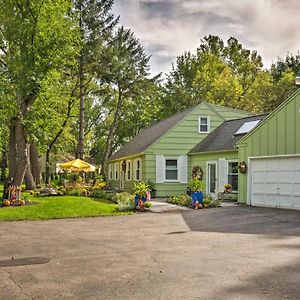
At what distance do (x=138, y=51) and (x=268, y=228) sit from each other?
3059 centimetres

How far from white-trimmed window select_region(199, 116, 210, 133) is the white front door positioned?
10.5 ft

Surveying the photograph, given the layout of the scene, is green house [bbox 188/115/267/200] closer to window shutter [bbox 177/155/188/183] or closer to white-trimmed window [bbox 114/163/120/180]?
window shutter [bbox 177/155/188/183]

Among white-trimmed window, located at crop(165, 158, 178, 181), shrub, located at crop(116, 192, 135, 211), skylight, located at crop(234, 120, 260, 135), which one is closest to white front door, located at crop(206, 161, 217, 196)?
skylight, located at crop(234, 120, 260, 135)

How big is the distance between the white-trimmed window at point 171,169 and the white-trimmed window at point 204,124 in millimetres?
2577

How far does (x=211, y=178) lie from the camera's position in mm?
21656

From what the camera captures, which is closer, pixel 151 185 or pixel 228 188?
pixel 228 188

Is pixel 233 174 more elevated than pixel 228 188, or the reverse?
pixel 233 174

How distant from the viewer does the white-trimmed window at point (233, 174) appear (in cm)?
1977

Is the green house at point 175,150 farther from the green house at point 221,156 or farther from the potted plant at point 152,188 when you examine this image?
the green house at point 221,156

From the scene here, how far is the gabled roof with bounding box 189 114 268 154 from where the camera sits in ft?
68.0

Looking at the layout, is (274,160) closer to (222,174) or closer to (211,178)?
(222,174)

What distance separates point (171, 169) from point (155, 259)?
16495mm

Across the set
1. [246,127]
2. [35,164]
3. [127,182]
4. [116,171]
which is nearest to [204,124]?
[246,127]

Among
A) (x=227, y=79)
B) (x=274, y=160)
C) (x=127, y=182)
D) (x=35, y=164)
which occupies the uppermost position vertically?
(x=227, y=79)
